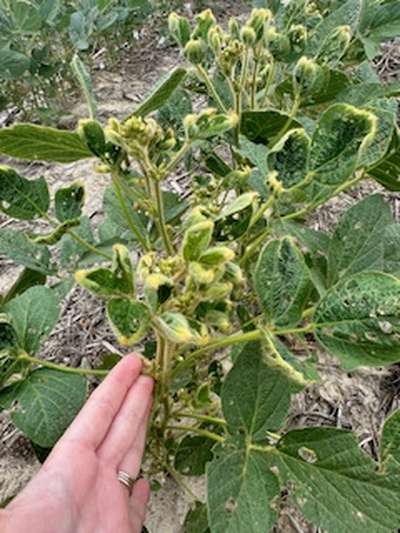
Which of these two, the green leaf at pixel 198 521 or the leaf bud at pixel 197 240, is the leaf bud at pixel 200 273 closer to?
the leaf bud at pixel 197 240

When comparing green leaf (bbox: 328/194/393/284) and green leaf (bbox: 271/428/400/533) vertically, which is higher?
green leaf (bbox: 328/194/393/284)

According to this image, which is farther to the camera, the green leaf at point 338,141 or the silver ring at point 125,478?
the silver ring at point 125,478

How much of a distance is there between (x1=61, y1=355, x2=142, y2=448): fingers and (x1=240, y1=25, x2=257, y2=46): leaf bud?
0.54 meters

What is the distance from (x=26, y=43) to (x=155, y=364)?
1695 millimetres

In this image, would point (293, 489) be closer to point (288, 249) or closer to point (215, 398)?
point (288, 249)

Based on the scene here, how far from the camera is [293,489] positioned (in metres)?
0.79

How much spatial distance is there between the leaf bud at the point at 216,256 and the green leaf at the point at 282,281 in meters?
0.11

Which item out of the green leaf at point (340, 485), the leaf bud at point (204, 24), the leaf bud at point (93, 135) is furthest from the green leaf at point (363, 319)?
the leaf bud at point (204, 24)

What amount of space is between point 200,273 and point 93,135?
0.27 meters

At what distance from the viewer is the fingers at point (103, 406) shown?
88cm

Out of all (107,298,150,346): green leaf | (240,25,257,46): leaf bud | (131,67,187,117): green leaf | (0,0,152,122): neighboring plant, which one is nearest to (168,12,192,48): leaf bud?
(240,25,257,46): leaf bud

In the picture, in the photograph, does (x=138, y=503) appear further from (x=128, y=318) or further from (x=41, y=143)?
(x=41, y=143)

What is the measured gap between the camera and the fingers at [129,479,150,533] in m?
1.00

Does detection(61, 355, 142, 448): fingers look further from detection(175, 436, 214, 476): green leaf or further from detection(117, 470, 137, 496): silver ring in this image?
detection(175, 436, 214, 476): green leaf
